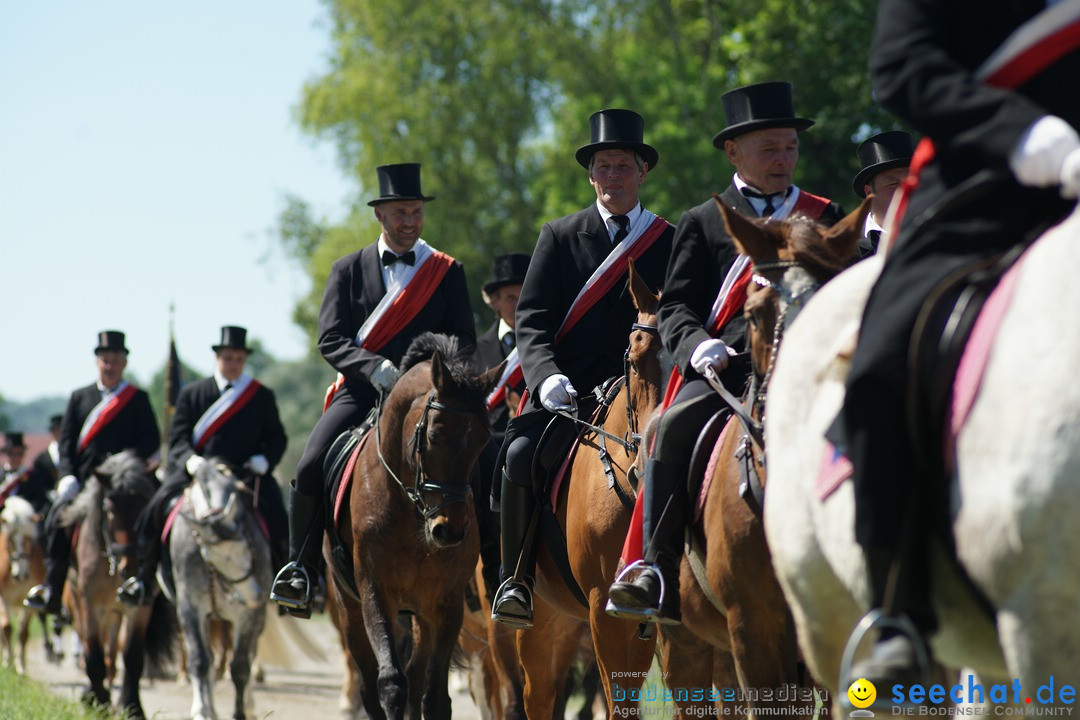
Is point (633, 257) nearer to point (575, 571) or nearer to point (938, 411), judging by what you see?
point (575, 571)

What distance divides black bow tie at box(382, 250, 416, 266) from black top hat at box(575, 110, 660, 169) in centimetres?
202

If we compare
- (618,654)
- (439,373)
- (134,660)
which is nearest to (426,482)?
(439,373)

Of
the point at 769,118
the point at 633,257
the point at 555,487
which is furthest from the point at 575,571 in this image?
the point at 769,118

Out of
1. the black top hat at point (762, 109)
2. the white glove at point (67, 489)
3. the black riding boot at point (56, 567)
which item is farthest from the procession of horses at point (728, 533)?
the white glove at point (67, 489)

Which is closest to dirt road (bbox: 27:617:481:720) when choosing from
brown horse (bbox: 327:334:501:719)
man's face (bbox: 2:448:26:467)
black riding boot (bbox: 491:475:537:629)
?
brown horse (bbox: 327:334:501:719)

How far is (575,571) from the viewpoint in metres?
7.36

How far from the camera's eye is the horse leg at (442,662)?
8.54 meters

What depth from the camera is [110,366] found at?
1569 cm

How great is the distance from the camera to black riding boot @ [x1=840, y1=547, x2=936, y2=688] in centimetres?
335

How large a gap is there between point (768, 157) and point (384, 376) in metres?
3.49

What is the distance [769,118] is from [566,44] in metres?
30.9

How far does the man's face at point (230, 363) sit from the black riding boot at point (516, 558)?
695 centimetres

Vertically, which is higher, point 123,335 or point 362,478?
point 123,335

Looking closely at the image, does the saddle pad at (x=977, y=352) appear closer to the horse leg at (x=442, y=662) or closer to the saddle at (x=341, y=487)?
the horse leg at (x=442, y=662)
